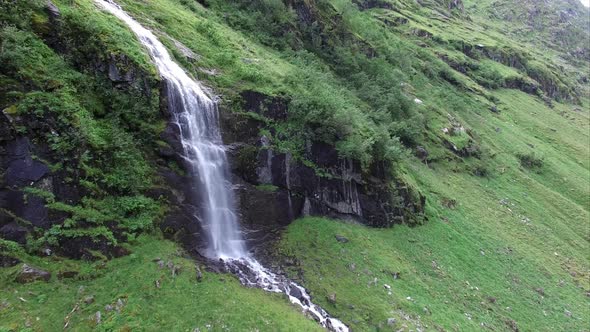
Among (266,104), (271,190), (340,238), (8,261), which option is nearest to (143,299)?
(8,261)

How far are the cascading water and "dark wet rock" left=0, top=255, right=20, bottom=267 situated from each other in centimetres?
912

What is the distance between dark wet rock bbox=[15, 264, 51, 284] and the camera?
17.4 metres

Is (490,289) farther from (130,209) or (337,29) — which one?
(337,29)

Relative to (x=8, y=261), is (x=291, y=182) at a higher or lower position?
lower

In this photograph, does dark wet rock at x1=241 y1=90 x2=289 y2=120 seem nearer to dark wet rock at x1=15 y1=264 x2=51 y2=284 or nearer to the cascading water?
the cascading water

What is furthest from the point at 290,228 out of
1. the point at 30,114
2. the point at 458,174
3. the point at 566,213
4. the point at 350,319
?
the point at 566,213

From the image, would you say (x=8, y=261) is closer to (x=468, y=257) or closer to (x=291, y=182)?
(x=291, y=182)

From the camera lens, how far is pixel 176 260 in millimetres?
20891

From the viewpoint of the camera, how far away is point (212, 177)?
24906 millimetres

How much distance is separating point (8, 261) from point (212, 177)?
424 inches

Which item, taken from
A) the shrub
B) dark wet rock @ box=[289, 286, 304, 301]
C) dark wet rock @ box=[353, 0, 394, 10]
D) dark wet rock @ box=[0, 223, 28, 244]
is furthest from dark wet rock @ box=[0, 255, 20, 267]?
dark wet rock @ box=[353, 0, 394, 10]

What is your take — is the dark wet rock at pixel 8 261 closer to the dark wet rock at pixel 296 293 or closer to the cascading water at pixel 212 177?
the cascading water at pixel 212 177

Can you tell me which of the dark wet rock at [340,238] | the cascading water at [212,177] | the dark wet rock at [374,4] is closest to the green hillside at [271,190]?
the dark wet rock at [340,238]

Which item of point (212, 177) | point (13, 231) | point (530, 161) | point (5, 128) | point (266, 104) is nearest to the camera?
point (13, 231)
